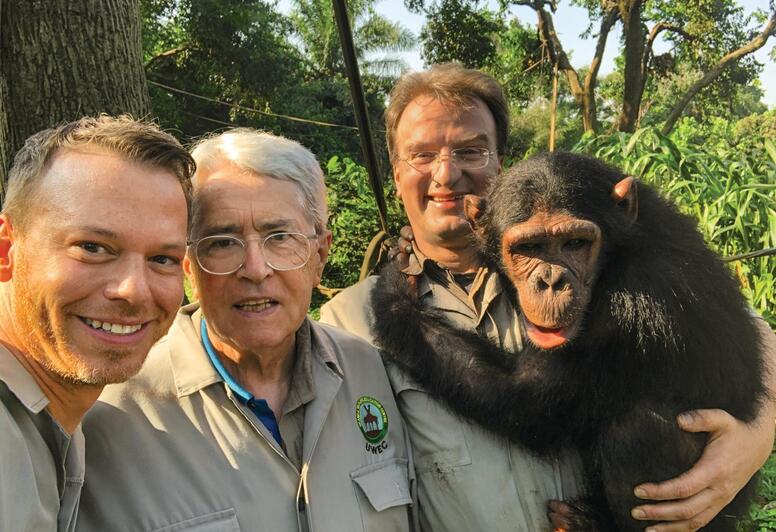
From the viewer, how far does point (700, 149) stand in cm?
867

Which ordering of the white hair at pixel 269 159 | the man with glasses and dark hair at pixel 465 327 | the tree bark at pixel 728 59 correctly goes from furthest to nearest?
1. the tree bark at pixel 728 59
2. the man with glasses and dark hair at pixel 465 327
3. the white hair at pixel 269 159

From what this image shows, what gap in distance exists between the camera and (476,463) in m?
2.51

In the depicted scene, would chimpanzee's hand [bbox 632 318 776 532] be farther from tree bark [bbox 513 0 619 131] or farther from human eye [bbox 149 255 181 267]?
tree bark [bbox 513 0 619 131]

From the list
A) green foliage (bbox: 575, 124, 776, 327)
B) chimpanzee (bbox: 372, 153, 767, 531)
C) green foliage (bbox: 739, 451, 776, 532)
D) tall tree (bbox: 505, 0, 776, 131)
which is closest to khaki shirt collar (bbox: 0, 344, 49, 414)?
chimpanzee (bbox: 372, 153, 767, 531)

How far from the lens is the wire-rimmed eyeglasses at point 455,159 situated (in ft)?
9.59

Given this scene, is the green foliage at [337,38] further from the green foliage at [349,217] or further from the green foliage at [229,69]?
the green foliage at [349,217]

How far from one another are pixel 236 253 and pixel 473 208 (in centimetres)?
110

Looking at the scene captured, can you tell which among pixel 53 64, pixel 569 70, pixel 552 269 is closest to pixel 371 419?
pixel 552 269

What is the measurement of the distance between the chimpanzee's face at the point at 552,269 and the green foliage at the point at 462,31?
18.4 meters

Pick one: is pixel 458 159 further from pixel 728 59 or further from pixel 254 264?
pixel 728 59

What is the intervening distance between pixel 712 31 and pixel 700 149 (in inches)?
567

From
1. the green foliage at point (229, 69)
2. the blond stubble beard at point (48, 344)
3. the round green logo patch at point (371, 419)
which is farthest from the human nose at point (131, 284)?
the green foliage at point (229, 69)

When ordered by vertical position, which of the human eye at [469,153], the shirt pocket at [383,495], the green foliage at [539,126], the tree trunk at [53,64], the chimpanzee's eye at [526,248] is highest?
the green foliage at [539,126]

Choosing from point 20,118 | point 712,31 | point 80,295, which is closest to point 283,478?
point 80,295
